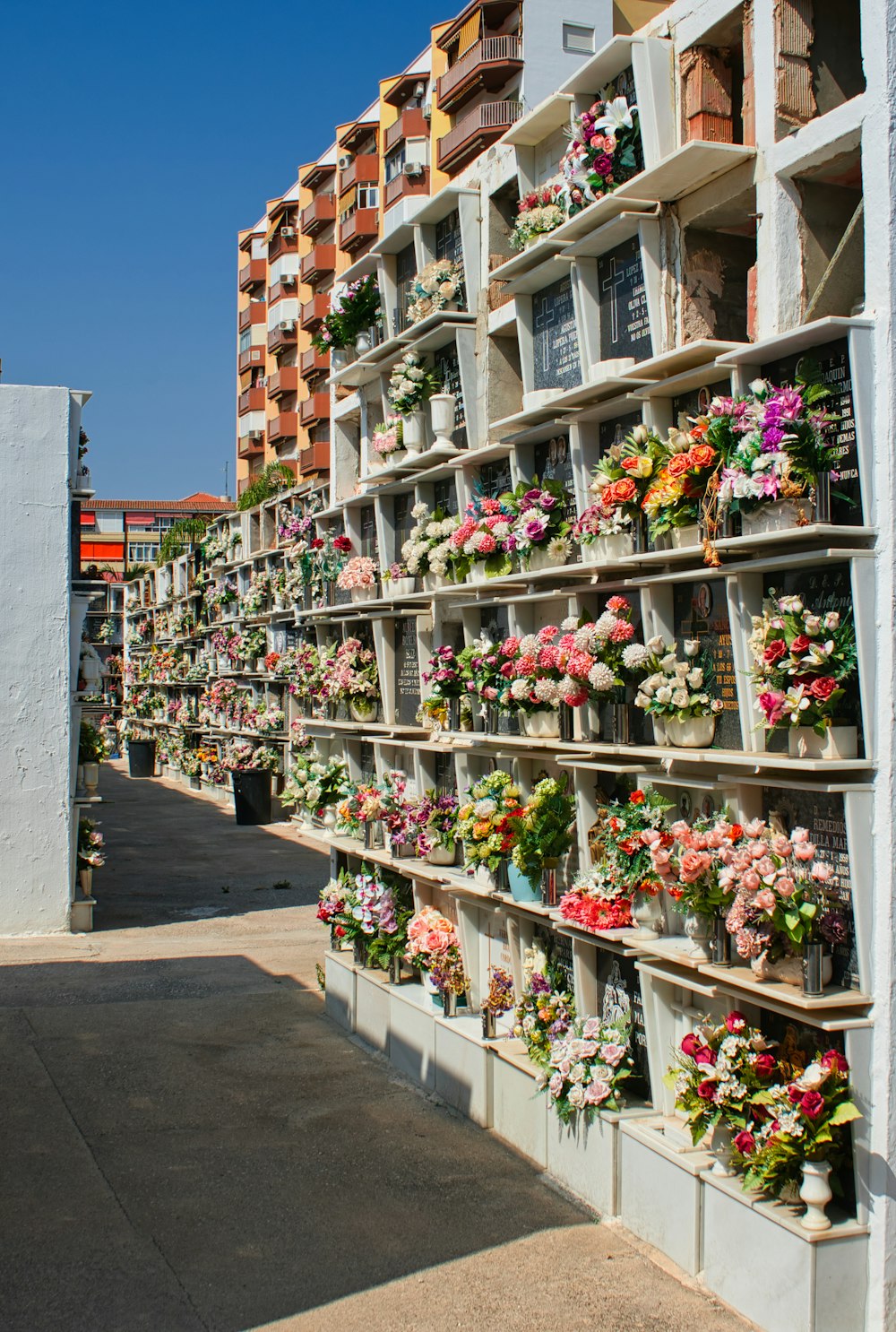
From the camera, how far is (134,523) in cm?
8106

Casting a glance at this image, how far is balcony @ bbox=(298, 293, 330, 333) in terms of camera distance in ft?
147

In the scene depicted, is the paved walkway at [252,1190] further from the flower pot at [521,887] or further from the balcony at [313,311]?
the balcony at [313,311]

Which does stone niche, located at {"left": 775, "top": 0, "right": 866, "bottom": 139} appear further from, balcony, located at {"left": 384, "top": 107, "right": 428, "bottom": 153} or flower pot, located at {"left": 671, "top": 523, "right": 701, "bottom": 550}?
balcony, located at {"left": 384, "top": 107, "right": 428, "bottom": 153}

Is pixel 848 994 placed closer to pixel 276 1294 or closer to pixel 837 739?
pixel 837 739

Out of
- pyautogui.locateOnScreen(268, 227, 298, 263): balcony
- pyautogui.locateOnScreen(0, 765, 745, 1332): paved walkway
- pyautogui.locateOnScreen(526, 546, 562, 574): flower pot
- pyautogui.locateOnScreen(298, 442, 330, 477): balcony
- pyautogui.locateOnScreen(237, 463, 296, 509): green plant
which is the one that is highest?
pyautogui.locateOnScreen(268, 227, 298, 263): balcony

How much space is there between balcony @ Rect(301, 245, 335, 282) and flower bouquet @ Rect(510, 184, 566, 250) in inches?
1495

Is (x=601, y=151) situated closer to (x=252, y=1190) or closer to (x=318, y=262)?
(x=252, y=1190)

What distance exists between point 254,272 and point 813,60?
47.8 meters

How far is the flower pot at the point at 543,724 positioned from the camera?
25.3 ft

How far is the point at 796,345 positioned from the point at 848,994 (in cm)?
259

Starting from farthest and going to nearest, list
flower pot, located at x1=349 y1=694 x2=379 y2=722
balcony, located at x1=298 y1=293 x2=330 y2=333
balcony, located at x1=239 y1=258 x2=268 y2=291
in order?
balcony, located at x1=239 y1=258 x2=268 y2=291
balcony, located at x1=298 y1=293 x2=330 y2=333
flower pot, located at x1=349 y1=694 x2=379 y2=722

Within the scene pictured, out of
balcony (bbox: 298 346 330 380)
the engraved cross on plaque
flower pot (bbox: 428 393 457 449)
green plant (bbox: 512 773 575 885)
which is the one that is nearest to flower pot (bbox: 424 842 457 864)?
green plant (bbox: 512 773 575 885)

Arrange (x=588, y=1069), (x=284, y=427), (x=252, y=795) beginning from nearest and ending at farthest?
1. (x=588, y=1069)
2. (x=252, y=795)
3. (x=284, y=427)

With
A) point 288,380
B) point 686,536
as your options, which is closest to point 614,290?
point 686,536
